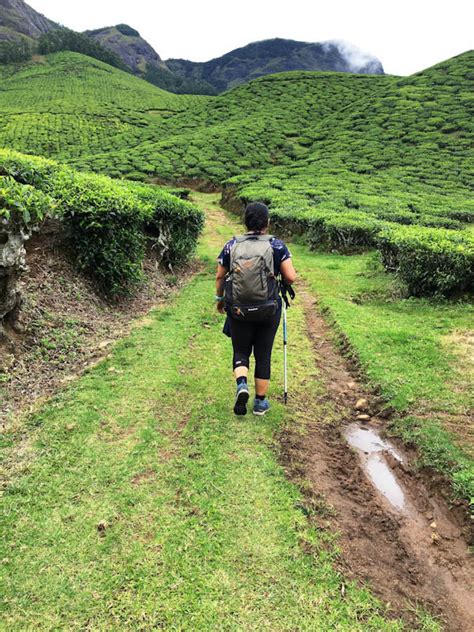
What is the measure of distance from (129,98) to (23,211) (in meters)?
73.5

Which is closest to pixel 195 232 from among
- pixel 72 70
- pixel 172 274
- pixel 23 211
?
pixel 172 274

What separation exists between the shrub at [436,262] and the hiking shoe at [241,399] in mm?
5970

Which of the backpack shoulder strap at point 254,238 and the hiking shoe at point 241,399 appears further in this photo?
the hiking shoe at point 241,399

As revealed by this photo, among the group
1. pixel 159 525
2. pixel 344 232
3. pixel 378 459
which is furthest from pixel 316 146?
pixel 159 525

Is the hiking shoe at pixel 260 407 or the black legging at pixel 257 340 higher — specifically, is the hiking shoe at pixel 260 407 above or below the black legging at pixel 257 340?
below

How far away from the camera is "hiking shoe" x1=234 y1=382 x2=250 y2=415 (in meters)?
4.79

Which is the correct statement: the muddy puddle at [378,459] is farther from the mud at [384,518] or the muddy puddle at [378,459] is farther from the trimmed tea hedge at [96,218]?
the trimmed tea hedge at [96,218]

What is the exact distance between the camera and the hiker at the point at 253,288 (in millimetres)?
4410

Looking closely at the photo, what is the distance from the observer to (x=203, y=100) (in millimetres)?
68312

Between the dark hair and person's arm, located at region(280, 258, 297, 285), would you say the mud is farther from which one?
the dark hair

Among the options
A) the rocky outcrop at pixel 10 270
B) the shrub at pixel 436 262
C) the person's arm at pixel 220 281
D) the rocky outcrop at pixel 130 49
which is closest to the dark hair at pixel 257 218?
the person's arm at pixel 220 281

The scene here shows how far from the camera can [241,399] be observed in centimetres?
485

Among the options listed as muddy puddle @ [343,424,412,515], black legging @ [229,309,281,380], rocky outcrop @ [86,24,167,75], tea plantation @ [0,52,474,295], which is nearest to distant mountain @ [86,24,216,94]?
rocky outcrop @ [86,24,167,75]

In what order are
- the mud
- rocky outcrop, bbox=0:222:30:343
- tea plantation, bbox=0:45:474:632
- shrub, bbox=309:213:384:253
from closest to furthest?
1. tea plantation, bbox=0:45:474:632
2. the mud
3. rocky outcrop, bbox=0:222:30:343
4. shrub, bbox=309:213:384:253
